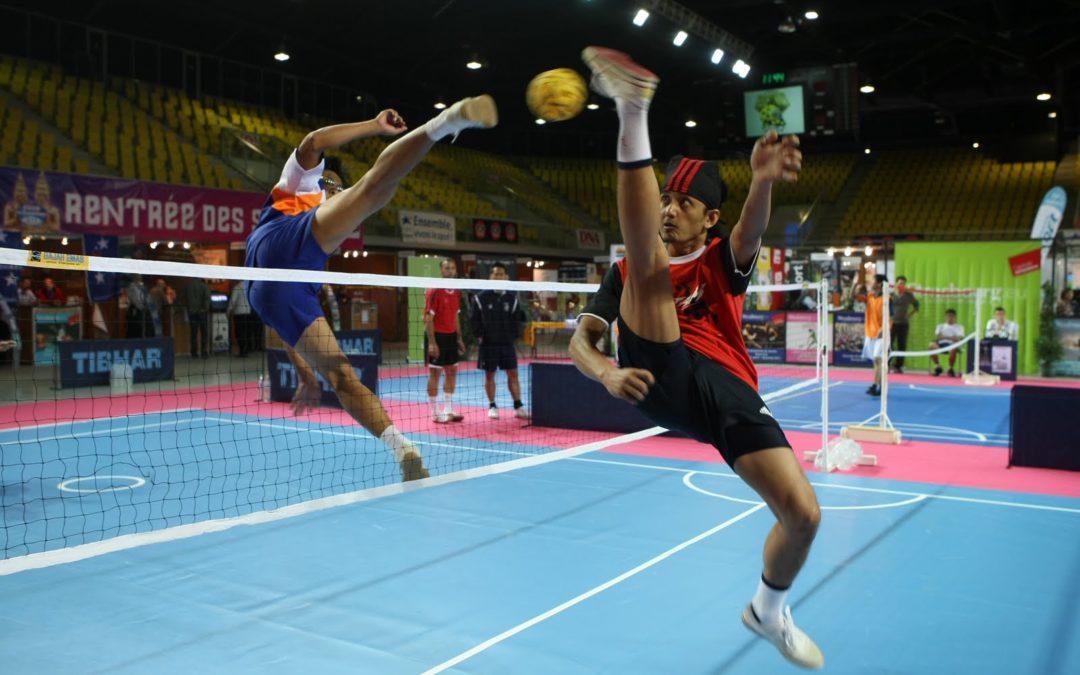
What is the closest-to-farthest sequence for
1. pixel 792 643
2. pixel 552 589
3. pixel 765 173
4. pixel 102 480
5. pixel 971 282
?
pixel 765 173 < pixel 792 643 < pixel 552 589 < pixel 102 480 < pixel 971 282

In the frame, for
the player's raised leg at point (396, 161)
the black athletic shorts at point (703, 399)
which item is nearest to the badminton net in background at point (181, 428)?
the player's raised leg at point (396, 161)

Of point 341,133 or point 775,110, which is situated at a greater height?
point 775,110

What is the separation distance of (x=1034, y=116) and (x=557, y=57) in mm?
17973

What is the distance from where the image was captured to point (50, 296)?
1820cm

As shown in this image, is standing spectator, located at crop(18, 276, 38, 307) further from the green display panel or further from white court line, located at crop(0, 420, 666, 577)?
the green display panel

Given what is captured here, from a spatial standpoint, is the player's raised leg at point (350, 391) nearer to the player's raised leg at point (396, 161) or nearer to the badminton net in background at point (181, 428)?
the badminton net in background at point (181, 428)

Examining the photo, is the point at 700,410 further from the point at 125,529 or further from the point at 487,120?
the point at 125,529

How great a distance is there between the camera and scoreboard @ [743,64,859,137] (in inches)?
795

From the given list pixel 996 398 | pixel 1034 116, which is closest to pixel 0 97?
pixel 996 398

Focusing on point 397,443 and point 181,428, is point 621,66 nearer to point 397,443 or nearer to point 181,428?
point 397,443

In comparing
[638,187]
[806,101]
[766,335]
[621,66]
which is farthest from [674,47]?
[638,187]

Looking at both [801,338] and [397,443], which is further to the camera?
[801,338]

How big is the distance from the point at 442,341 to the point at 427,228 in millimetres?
12653

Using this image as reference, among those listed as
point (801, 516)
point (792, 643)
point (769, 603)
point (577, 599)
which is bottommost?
point (577, 599)
